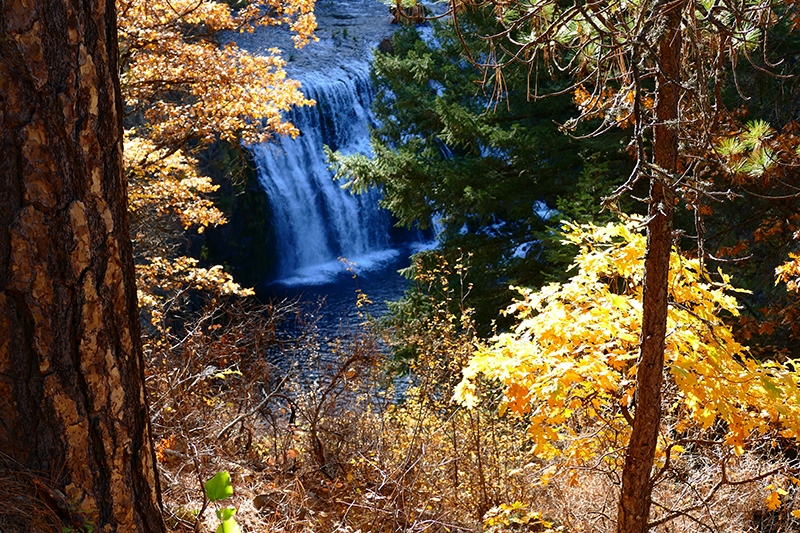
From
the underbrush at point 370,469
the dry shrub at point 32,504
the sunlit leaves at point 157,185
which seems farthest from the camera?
the sunlit leaves at point 157,185

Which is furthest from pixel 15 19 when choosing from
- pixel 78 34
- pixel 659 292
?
pixel 659 292

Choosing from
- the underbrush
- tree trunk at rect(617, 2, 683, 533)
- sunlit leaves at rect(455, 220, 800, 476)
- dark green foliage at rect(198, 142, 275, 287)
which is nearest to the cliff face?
dark green foliage at rect(198, 142, 275, 287)

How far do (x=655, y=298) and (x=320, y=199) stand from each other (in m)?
14.9

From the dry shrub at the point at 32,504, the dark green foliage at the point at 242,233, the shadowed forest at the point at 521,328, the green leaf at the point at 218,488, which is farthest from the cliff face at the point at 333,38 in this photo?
the dry shrub at the point at 32,504

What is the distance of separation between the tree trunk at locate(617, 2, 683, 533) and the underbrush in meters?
0.39

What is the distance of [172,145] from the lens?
6.42 meters

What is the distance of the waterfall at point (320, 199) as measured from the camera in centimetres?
1628

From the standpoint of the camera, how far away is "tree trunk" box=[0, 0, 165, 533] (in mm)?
1395

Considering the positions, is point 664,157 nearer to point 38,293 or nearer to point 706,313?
point 706,313

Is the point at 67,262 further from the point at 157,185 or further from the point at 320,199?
the point at 320,199

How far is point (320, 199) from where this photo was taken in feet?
55.1

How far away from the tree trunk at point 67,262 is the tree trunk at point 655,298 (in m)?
1.84

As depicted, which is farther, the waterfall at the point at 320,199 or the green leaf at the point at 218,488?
the waterfall at the point at 320,199

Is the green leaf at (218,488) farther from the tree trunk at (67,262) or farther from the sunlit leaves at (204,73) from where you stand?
the sunlit leaves at (204,73)
